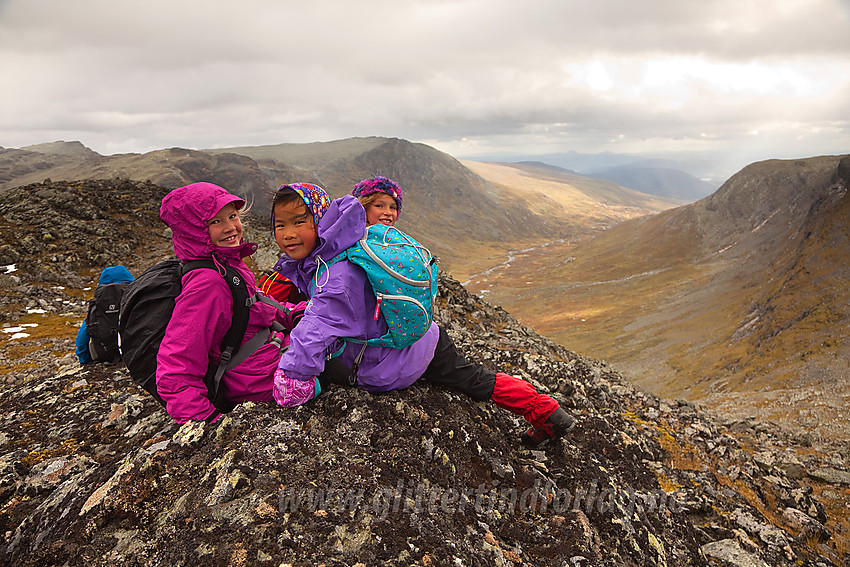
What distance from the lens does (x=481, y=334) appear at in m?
19.4

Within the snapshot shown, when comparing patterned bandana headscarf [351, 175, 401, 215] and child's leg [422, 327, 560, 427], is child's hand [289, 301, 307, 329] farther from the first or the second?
patterned bandana headscarf [351, 175, 401, 215]

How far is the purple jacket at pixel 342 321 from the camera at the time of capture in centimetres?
522

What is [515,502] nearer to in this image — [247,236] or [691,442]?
[691,442]

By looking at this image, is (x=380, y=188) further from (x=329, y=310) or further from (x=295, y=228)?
(x=329, y=310)

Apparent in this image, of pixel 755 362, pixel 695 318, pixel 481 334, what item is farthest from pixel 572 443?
pixel 695 318

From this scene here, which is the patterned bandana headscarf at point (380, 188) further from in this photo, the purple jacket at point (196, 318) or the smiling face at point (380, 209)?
the purple jacket at point (196, 318)

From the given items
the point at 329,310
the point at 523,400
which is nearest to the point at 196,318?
the point at 329,310

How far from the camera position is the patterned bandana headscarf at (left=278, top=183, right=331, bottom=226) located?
5.80 meters

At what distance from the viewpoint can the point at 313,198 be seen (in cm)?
595

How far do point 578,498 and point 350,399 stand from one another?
13.1 ft

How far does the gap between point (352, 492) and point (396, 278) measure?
8.37 feet

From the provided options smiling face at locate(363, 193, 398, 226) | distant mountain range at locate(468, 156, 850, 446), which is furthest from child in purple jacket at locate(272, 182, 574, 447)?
distant mountain range at locate(468, 156, 850, 446)

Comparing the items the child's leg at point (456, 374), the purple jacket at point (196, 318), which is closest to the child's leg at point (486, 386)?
the child's leg at point (456, 374)

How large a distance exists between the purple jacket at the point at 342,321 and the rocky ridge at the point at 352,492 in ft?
1.84
